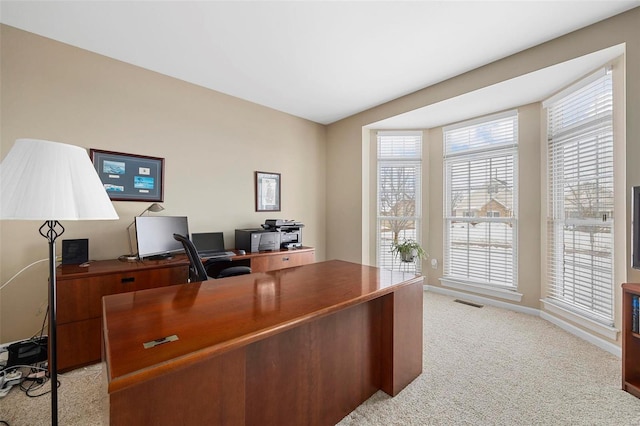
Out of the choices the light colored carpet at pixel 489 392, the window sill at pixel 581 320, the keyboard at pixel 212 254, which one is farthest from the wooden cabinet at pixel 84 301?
the window sill at pixel 581 320

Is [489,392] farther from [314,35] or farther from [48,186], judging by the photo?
[314,35]

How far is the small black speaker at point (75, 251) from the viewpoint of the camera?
7.84ft

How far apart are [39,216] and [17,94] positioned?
225cm

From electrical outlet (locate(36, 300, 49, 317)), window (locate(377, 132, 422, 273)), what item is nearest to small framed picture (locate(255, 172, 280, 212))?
window (locate(377, 132, 422, 273))

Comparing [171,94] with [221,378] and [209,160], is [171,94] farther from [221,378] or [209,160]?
[221,378]

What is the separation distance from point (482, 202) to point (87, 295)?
4509mm

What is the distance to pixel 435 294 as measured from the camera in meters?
4.15

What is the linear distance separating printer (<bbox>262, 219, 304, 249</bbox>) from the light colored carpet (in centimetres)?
209

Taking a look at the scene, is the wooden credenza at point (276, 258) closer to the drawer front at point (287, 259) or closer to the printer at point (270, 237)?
the drawer front at point (287, 259)

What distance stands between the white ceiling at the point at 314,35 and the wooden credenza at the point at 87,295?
81.1 inches

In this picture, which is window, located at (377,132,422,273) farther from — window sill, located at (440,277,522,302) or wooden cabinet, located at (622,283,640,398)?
wooden cabinet, located at (622,283,640,398)

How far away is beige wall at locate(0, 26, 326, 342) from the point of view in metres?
2.34

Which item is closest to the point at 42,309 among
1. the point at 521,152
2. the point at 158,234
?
the point at 158,234

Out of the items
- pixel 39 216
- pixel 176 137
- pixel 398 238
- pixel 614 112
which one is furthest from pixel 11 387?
pixel 614 112
